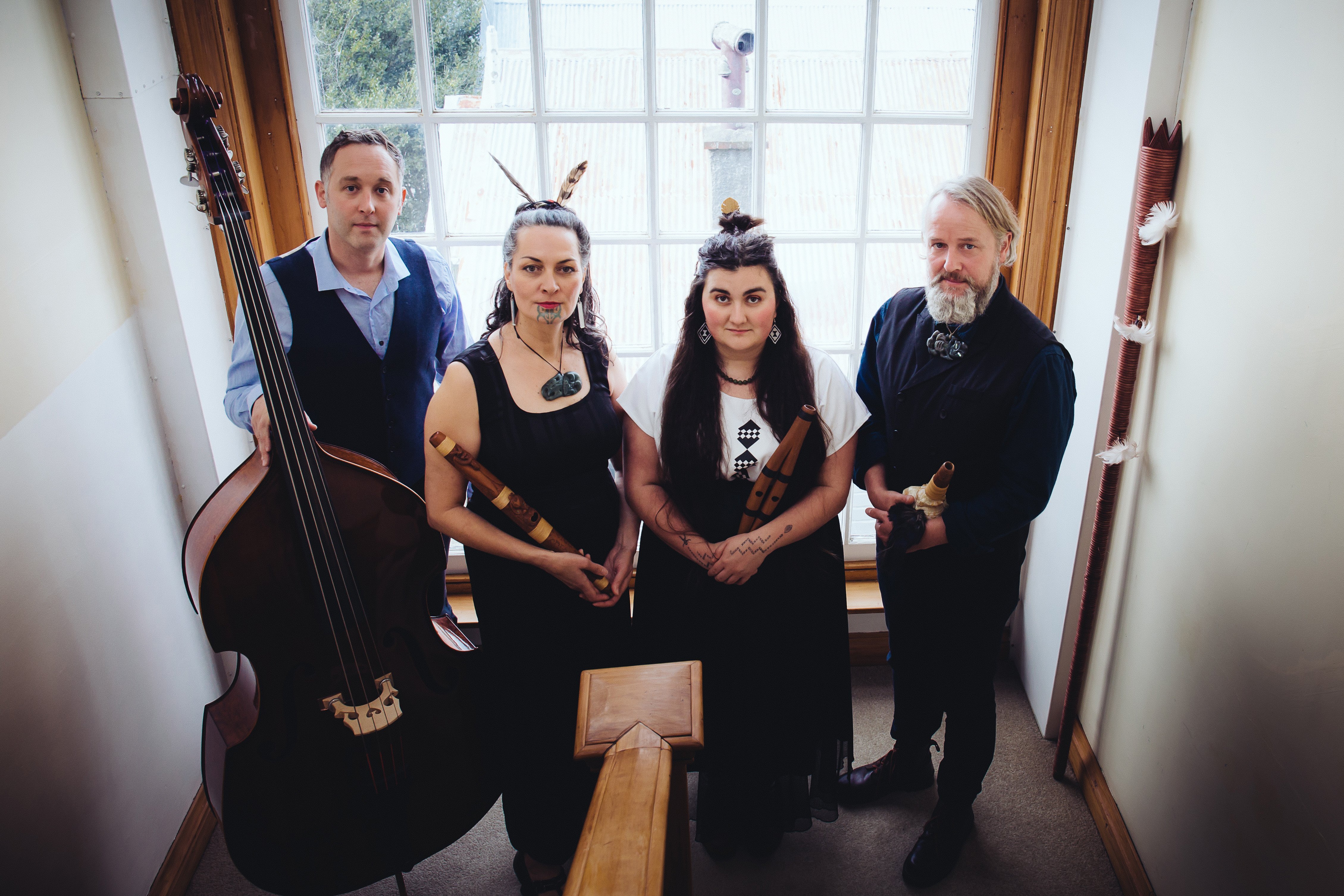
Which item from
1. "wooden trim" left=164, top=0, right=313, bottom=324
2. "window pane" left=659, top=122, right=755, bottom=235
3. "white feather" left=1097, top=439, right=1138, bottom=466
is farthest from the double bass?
"white feather" left=1097, top=439, right=1138, bottom=466

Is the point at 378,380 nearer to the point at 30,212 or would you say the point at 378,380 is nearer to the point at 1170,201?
the point at 30,212

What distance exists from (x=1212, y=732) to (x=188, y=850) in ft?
7.50

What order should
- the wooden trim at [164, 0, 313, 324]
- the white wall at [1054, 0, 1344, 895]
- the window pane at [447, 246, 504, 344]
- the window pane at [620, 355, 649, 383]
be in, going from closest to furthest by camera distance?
the white wall at [1054, 0, 1344, 895] → the wooden trim at [164, 0, 313, 324] → the window pane at [447, 246, 504, 344] → the window pane at [620, 355, 649, 383]

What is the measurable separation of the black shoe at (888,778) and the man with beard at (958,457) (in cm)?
13

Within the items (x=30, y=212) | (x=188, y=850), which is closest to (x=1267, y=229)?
(x=30, y=212)

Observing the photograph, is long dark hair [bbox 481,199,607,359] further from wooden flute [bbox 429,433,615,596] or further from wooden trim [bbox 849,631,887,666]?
wooden trim [bbox 849,631,887,666]

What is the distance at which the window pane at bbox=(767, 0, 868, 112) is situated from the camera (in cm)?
203

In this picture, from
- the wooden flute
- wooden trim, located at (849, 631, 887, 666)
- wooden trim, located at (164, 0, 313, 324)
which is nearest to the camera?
the wooden flute

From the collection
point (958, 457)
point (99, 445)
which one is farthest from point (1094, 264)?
point (99, 445)

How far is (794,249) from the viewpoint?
89.0 inches

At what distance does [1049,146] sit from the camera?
2.00m

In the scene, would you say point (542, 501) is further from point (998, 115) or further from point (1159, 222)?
point (998, 115)

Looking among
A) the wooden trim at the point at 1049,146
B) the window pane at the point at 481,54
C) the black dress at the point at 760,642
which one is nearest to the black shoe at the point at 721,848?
the black dress at the point at 760,642

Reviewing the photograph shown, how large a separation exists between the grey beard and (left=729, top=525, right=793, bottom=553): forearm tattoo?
0.56 m
